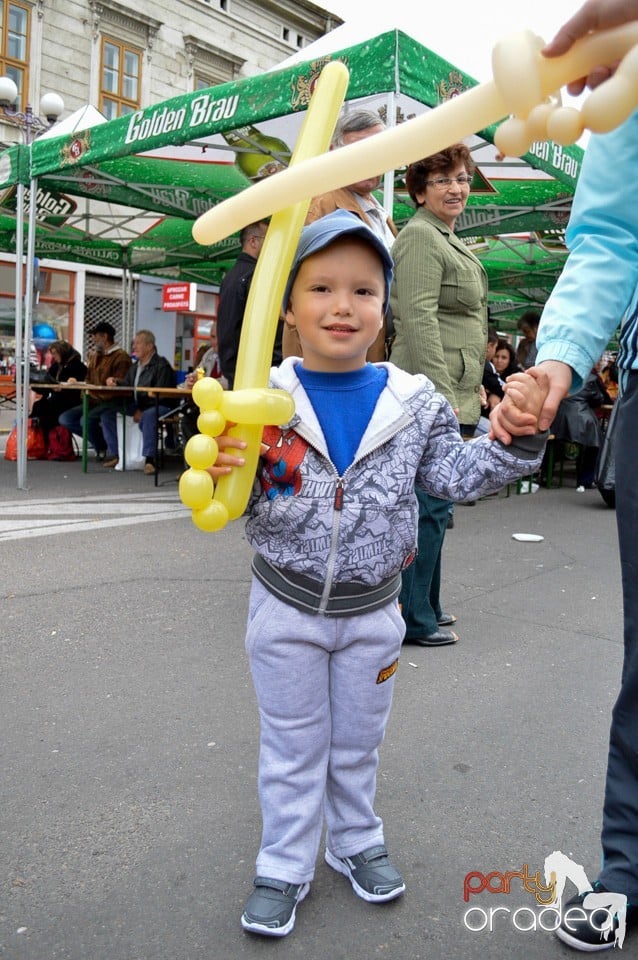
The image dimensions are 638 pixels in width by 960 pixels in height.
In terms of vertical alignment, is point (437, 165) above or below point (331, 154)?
above

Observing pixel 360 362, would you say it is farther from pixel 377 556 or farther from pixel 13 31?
pixel 13 31

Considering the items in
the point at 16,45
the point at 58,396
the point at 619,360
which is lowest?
the point at 58,396

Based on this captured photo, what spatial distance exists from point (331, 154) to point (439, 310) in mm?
2376

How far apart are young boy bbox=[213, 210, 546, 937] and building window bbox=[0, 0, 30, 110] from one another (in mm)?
20140

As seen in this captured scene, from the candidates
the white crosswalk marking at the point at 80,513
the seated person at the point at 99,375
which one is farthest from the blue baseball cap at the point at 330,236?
the seated person at the point at 99,375

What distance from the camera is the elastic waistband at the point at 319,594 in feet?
5.84

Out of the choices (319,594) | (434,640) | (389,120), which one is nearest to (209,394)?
(319,594)

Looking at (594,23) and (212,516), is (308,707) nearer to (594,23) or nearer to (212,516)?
(212,516)

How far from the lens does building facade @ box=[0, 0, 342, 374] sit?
19.4 meters

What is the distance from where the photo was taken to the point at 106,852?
6.72 feet

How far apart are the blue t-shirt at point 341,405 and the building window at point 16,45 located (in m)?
20.1

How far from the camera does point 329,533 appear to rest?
5.84 feet

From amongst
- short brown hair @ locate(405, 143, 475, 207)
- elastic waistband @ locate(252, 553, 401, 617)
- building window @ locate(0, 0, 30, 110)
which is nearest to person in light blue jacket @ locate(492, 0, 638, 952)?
elastic waistband @ locate(252, 553, 401, 617)

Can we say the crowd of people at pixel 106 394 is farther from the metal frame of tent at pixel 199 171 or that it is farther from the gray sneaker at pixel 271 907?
the gray sneaker at pixel 271 907
